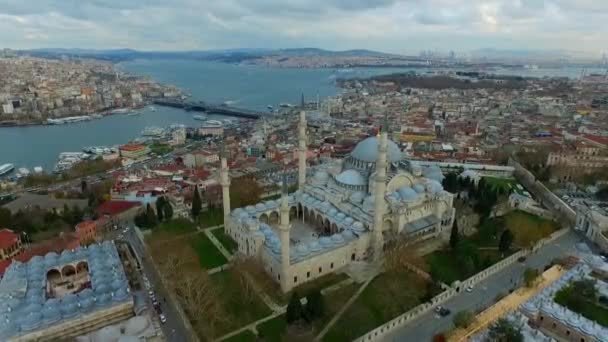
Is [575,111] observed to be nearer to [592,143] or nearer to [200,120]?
[592,143]

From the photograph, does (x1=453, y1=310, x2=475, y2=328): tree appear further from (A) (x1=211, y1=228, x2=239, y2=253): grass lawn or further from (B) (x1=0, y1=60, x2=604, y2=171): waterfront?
(B) (x1=0, y1=60, x2=604, y2=171): waterfront

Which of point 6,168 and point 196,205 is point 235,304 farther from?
point 6,168

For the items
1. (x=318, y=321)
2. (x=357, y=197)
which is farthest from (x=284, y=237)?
(x=357, y=197)

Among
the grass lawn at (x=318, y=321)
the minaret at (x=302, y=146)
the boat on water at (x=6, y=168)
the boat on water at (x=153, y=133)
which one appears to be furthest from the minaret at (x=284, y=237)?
the boat on water at (x=153, y=133)

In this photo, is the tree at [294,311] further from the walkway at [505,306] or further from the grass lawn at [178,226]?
the grass lawn at [178,226]

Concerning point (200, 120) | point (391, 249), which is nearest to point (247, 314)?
point (391, 249)

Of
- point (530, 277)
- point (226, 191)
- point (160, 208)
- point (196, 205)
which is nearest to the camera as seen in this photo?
point (530, 277)
